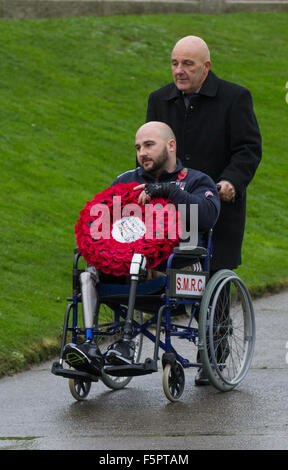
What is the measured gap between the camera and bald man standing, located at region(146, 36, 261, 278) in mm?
6125

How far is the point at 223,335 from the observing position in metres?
6.07

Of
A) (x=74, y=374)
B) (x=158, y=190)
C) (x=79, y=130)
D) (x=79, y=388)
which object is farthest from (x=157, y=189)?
(x=79, y=130)

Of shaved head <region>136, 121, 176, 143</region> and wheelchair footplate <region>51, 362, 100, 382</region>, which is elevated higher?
shaved head <region>136, 121, 176, 143</region>

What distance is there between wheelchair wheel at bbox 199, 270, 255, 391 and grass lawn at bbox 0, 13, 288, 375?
1.46m

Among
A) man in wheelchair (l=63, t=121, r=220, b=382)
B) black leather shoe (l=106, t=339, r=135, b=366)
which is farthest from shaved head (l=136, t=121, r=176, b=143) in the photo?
black leather shoe (l=106, t=339, r=135, b=366)

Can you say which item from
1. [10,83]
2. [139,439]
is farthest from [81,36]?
[139,439]

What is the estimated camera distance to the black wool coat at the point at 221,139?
6.19 m

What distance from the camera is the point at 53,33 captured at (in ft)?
66.5

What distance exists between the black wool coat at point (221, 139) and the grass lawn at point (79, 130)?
1657 millimetres

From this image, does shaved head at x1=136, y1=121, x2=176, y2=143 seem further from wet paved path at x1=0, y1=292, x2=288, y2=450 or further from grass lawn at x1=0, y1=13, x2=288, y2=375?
grass lawn at x1=0, y1=13, x2=288, y2=375

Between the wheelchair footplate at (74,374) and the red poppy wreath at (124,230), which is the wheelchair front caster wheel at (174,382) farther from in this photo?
the red poppy wreath at (124,230)

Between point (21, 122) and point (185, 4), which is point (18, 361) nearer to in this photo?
point (21, 122)

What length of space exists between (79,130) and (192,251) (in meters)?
10.4

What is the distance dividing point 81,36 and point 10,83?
13.5 feet
